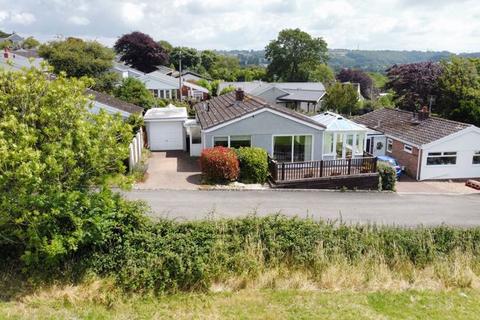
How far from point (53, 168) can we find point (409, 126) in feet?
80.5

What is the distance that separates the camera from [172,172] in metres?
21.9

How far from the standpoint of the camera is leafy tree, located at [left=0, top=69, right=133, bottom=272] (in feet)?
29.0

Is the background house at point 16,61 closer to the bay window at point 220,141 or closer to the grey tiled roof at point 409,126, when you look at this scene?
the bay window at point 220,141

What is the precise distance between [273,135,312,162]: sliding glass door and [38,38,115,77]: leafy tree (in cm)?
2252

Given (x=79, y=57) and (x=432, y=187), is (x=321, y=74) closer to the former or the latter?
(x=79, y=57)

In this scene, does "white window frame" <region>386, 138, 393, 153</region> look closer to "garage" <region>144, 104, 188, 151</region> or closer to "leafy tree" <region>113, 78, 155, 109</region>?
"garage" <region>144, 104, 188, 151</region>

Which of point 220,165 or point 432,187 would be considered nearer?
point 220,165

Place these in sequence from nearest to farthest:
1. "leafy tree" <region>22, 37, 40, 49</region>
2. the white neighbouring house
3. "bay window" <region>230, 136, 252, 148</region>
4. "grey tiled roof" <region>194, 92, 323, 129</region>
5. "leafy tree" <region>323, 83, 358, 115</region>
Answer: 1. "grey tiled roof" <region>194, 92, 323, 129</region>
2. "bay window" <region>230, 136, 252, 148</region>
3. "leafy tree" <region>323, 83, 358, 115</region>
4. the white neighbouring house
5. "leafy tree" <region>22, 37, 40, 49</region>

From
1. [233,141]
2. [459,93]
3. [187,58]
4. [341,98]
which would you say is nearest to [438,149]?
[459,93]

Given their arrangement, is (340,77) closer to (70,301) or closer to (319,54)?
(319,54)

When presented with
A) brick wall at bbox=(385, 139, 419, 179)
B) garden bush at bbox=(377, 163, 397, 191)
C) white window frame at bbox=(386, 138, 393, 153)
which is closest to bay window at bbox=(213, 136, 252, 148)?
garden bush at bbox=(377, 163, 397, 191)

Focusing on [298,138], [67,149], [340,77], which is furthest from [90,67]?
[340,77]

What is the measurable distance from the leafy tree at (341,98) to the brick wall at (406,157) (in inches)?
803

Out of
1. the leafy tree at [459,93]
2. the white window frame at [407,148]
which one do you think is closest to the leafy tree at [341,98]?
the leafy tree at [459,93]
